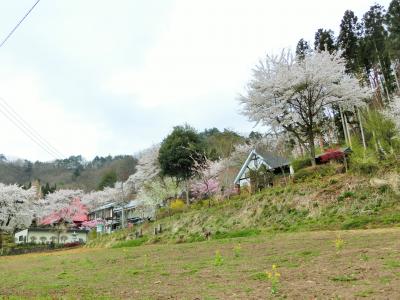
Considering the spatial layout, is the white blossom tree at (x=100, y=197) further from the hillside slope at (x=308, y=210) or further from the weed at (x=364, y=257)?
the weed at (x=364, y=257)

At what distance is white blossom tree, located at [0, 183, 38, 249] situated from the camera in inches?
2032

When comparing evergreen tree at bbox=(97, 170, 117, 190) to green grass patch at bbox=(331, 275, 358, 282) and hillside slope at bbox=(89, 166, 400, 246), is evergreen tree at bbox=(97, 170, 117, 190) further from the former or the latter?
green grass patch at bbox=(331, 275, 358, 282)

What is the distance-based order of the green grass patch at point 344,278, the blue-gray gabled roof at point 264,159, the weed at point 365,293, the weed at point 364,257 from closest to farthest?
the weed at point 365,293, the green grass patch at point 344,278, the weed at point 364,257, the blue-gray gabled roof at point 264,159

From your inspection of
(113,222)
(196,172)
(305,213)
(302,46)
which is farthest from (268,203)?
(113,222)

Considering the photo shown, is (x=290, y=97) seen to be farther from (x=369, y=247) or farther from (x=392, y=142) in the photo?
(x=369, y=247)

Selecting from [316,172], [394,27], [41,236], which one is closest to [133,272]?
[316,172]

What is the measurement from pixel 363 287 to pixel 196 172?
3500 centimetres

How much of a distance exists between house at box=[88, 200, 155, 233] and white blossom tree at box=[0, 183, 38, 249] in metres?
10.1

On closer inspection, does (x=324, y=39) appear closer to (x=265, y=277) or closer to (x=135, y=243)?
(x=135, y=243)

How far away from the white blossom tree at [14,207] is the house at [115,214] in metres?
10.1

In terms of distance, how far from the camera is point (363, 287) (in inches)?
201

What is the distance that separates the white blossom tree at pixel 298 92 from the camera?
24.2 m

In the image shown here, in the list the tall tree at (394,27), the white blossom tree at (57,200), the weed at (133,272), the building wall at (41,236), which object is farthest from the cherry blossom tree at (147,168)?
the weed at (133,272)

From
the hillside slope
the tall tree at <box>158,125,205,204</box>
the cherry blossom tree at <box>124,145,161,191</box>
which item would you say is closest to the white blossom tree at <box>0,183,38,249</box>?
the cherry blossom tree at <box>124,145,161,191</box>
